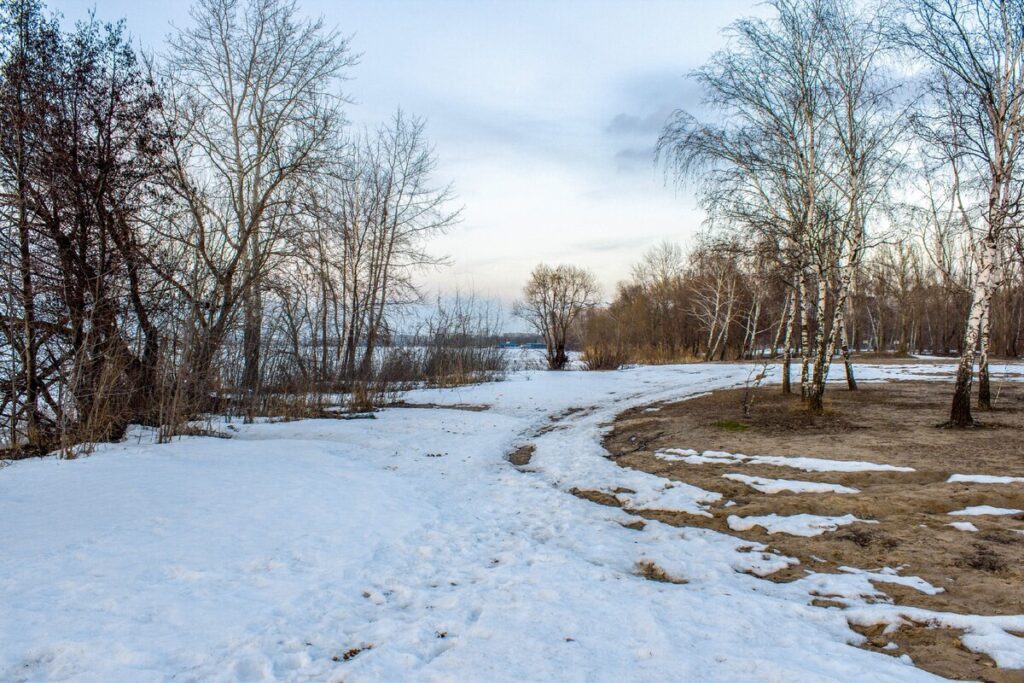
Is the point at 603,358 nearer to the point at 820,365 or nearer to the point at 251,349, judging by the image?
the point at 820,365

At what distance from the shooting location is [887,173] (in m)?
12.4

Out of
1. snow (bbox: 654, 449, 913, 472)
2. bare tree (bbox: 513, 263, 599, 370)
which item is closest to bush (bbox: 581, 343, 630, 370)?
bare tree (bbox: 513, 263, 599, 370)

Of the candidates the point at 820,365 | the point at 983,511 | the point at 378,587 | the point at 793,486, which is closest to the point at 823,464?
the point at 793,486

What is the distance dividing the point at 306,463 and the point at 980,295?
11.2m

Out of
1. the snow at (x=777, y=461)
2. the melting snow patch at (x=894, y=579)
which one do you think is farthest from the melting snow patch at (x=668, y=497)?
the melting snow patch at (x=894, y=579)

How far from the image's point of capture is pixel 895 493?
543 centimetres

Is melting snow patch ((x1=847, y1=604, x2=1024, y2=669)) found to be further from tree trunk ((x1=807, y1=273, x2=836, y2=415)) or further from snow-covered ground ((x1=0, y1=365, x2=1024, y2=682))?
tree trunk ((x1=807, y1=273, x2=836, y2=415))

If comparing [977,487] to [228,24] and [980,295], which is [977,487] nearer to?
[980,295]

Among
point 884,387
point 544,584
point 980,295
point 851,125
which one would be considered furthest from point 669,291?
point 544,584

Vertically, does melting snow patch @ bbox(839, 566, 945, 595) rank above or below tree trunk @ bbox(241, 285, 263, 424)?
below

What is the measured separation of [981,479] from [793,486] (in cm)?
196

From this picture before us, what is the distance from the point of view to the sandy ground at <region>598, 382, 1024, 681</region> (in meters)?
3.44

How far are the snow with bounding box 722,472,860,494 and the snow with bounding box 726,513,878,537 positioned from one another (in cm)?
72

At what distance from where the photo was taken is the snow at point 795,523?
4.84 meters
